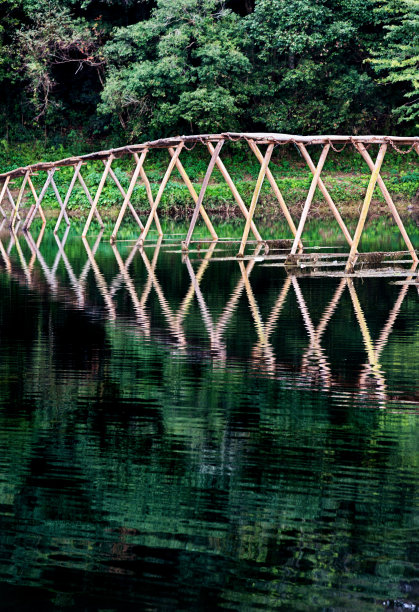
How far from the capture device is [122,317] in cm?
1392

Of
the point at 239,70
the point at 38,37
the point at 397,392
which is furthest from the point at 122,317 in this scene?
the point at 38,37

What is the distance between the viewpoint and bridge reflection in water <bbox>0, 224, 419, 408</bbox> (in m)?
9.73

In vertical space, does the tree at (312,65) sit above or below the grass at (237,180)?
above

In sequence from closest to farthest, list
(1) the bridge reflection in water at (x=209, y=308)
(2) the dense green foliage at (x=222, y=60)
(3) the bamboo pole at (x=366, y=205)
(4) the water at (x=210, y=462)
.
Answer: (4) the water at (x=210, y=462) < (1) the bridge reflection in water at (x=209, y=308) < (3) the bamboo pole at (x=366, y=205) < (2) the dense green foliage at (x=222, y=60)

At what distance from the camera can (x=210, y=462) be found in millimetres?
6414

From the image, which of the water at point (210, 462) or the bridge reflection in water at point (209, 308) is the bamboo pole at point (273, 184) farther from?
the water at point (210, 462)

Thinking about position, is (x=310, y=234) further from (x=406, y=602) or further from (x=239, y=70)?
(x=406, y=602)

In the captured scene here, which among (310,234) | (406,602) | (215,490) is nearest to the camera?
(406,602)

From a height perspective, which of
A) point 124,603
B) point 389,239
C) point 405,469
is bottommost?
point 124,603

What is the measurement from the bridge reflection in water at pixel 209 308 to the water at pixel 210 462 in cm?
6

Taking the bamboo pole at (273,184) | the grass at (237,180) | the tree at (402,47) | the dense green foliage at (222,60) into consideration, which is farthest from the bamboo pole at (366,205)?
the dense green foliage at (222,60)

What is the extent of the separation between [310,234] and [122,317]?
66.1ft

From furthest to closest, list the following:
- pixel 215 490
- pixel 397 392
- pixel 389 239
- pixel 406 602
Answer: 1. pixel 389 239
2. pixel 397 392
3. pixel 215 490
4. pixel 406 602

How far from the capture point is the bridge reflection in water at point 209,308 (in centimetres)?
973
